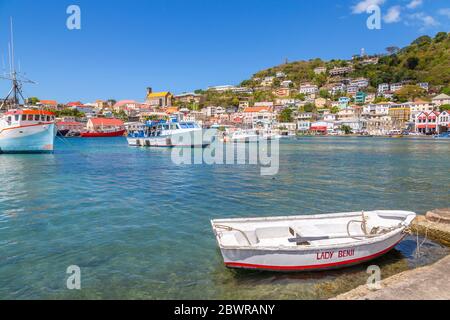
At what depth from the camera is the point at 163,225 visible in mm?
12328

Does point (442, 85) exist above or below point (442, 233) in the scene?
above

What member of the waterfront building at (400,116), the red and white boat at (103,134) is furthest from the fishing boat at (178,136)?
the waterfront building at (400,116)

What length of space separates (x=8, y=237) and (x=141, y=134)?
5972cm

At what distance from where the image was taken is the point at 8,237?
11.0 metres

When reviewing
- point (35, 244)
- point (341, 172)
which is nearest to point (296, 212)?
point (35, 244)

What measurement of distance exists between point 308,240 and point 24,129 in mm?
43857

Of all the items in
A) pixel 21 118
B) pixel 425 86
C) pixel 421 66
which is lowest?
pixel 21 118

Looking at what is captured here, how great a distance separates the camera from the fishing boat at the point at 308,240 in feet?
25.0

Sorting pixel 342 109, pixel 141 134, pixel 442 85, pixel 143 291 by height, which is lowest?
pixel 143 291

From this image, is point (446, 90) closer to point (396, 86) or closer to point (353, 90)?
point (396, 86)

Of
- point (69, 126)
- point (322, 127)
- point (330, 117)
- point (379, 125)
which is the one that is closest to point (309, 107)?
point (330, 117)

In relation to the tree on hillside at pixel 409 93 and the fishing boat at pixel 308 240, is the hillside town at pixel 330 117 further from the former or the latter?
the fishing boat at pixel 308 240

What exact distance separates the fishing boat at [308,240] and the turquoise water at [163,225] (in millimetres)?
434
